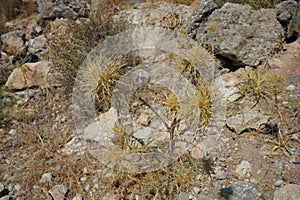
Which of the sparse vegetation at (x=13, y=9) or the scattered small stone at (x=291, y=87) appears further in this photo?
the sparse vegetation at (x=13, y=9)

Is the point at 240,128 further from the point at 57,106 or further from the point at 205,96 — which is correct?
the point at 57,106

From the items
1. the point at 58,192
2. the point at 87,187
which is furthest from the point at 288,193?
the point at 58,192

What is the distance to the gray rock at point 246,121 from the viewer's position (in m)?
2.36

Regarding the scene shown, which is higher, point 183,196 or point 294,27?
point 294,27

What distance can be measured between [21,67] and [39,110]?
2.28 feet

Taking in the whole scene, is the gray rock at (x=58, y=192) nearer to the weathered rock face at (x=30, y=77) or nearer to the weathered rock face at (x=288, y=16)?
the weathered rock face at (x=30, y=77)

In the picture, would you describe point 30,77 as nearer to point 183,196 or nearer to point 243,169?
point 183,196

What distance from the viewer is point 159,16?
4.01m

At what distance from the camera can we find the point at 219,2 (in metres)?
3.57

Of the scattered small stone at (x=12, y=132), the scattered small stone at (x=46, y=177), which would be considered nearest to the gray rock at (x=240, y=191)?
the scattered small stone at (x=46, y=177)

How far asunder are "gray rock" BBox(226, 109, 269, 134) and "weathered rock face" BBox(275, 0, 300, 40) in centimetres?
111

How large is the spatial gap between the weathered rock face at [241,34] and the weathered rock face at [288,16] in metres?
0.06

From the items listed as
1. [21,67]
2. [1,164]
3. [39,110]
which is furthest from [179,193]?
[21,67]

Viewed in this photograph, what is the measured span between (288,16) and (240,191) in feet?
6.52
